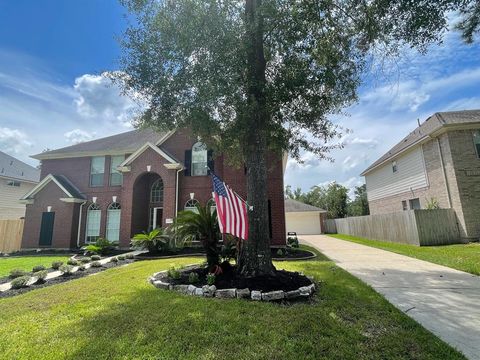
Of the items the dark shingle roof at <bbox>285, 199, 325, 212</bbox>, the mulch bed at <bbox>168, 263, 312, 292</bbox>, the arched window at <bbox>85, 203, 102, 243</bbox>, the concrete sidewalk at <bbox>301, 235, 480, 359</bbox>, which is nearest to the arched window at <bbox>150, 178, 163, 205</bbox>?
the arched window at <bbox>85, 203, 102, 243</bbox>

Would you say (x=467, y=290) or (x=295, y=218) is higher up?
(x=295, y=218)

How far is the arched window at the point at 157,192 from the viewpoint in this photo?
18.5m

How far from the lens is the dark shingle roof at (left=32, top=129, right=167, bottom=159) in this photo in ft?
64.6

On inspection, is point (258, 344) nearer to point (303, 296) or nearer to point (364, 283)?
point (303, 296)

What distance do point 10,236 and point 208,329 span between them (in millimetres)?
21175

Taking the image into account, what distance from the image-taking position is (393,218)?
707 inches

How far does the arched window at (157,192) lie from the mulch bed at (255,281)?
12050 mm

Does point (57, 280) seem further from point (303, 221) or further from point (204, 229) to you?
point (303, 221)

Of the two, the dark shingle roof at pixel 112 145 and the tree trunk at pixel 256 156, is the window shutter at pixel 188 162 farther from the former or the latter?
the tree trunk at pixel 256 156

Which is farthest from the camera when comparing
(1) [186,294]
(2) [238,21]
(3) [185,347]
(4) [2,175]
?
(4) [2,175]

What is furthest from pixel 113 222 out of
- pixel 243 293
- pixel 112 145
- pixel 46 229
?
pixel 243 293

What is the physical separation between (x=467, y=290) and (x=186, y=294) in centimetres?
617

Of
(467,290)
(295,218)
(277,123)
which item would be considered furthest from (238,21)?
(295,218)

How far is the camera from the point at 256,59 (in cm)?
760
